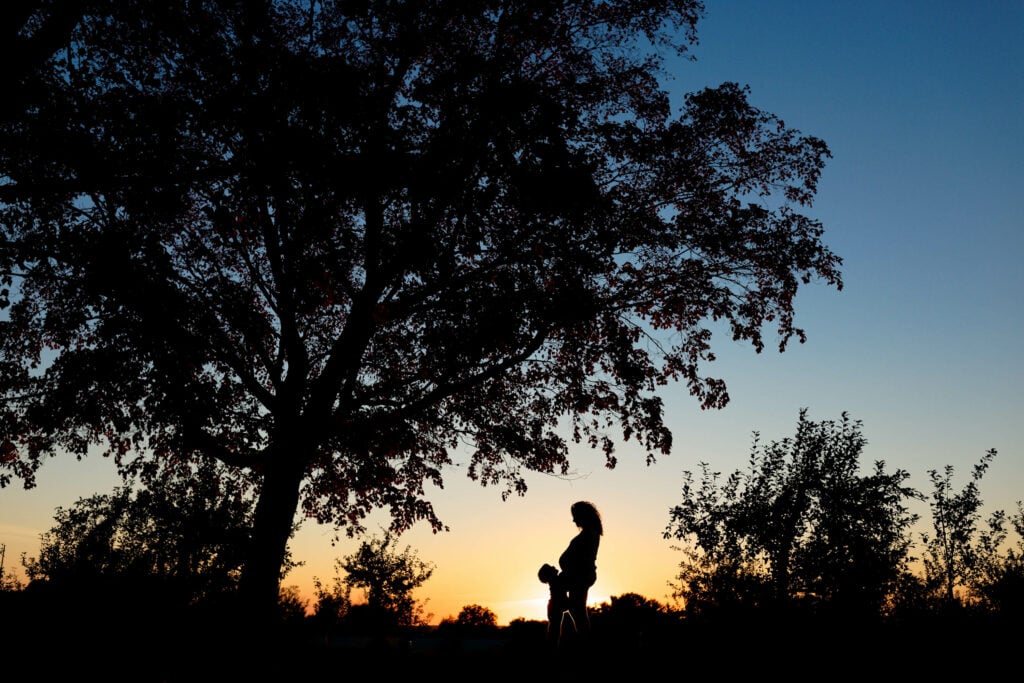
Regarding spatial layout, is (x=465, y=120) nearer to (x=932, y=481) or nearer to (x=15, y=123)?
(x=15, y=123)

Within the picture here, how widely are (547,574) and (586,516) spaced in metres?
0.98

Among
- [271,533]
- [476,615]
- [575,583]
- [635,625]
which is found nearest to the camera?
[575,583]

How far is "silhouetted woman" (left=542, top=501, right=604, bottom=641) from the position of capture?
9.51m

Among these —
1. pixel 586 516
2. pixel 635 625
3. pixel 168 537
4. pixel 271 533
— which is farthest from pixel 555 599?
pixel 168 537

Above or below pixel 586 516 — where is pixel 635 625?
below

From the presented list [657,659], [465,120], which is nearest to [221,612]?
[657,659]

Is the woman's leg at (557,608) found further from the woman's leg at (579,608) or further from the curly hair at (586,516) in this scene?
the curly hair at (586,516)

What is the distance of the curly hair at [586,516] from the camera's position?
31.8 ft

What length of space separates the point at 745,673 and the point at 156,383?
1142 centimetres

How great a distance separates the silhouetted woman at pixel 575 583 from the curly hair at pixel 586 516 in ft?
0.32

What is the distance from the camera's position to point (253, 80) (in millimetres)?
12852

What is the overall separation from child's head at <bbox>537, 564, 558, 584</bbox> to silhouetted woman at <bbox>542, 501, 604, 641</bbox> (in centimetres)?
4

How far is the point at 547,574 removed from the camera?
9625 mm

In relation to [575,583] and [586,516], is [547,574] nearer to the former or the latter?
[575,583]
